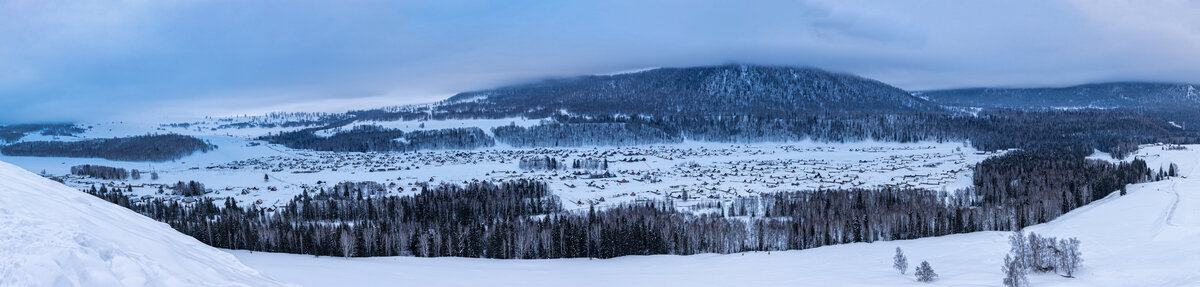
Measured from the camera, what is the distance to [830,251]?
57.4m

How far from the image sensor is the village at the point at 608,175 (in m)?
114

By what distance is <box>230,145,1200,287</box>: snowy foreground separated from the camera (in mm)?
37438

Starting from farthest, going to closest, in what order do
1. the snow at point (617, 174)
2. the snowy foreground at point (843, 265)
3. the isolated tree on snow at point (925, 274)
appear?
the snow at point (617, 174), the isolated tree on snow at point (925, 274), the snowy foreground at point (843, 265)

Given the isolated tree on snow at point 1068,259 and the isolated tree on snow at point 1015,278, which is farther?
the isolated tree on snow at point 1068,259

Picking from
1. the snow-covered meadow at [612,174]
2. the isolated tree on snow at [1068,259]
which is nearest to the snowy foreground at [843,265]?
the isolated tree on snow at [1068,259]

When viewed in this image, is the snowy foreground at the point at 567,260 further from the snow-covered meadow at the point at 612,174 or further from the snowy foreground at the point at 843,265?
the snow-covered meadow at the point at 612,174

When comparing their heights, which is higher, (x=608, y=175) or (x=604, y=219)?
(x=604, y=219)

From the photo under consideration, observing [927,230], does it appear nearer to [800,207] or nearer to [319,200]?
[800,207]

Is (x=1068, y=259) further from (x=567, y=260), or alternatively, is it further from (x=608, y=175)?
(x=608, y=175)

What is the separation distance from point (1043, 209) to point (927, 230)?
633 inches

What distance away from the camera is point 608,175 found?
142 metres

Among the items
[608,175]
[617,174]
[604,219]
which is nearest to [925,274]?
[604,219]

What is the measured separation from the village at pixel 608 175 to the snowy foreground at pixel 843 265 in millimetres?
46458

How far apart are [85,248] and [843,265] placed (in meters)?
44.9
